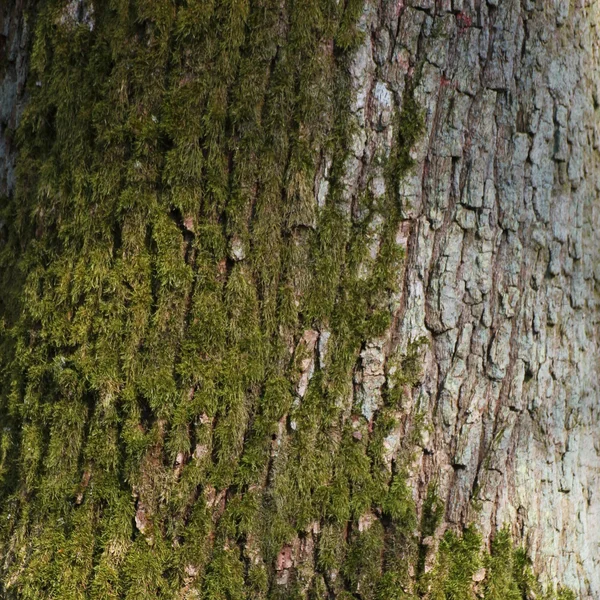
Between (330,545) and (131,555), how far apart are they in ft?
1.65

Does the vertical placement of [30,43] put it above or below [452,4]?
below

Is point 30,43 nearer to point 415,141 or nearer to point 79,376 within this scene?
point 79,376

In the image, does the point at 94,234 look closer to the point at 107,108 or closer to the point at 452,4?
the point at 107,108

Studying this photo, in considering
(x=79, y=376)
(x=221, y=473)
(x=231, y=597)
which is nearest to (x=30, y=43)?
(x=79, y=376)

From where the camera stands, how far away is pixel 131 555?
5.88 feet

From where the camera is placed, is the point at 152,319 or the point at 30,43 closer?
the point at 152,319

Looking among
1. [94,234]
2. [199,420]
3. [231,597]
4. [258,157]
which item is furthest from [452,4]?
[231,597]

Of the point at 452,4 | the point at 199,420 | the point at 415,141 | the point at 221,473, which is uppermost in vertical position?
the point at 452,4

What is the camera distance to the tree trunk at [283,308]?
1812 mm

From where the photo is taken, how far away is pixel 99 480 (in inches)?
72.1

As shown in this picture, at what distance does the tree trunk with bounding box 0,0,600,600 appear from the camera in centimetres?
181

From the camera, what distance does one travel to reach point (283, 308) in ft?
6.03

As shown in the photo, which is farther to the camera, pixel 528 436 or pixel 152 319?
pixel 528 436

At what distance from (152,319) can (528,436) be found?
107 centimetres
